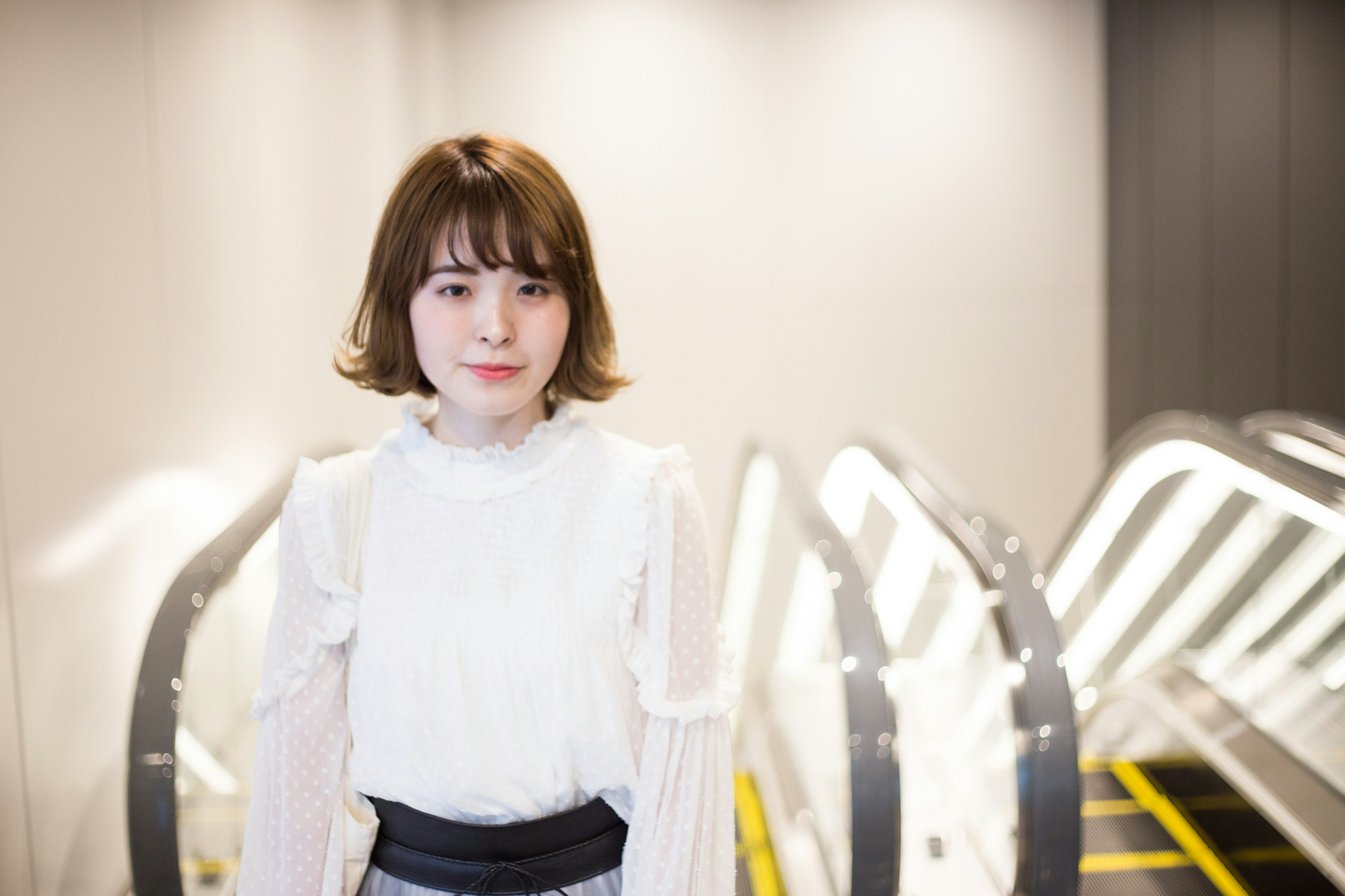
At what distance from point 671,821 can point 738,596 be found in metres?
3.30

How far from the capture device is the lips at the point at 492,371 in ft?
4.66

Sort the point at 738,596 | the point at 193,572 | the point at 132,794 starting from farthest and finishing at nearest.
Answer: the point at 738,596 → the point at 193,572 → the point at 132,794

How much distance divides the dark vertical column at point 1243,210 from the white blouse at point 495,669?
197 inches

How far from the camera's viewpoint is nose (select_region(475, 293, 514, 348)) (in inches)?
54.5

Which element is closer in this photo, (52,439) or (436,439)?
(436,439)

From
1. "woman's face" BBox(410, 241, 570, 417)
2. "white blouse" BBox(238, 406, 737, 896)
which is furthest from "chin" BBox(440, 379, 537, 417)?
"white blouse" BBox(238, 406, 737, 896)

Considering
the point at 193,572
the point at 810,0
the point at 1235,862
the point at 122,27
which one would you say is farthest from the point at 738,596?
the point at 810,0

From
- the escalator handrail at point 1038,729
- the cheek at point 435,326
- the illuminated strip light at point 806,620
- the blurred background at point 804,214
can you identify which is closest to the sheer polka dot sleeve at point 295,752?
the cheek at point 435,326

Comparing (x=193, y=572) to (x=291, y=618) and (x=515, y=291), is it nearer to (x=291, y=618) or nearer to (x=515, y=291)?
(x=291, y=618)

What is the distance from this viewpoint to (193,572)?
7.11ft

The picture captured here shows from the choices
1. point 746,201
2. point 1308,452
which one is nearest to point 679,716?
point 1308,452

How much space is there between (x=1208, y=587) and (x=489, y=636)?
123 inches

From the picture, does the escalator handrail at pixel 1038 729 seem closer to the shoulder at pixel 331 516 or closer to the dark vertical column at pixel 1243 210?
the shoulder at pixel 331 516

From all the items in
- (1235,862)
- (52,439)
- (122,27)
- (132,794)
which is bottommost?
(1235,862)
